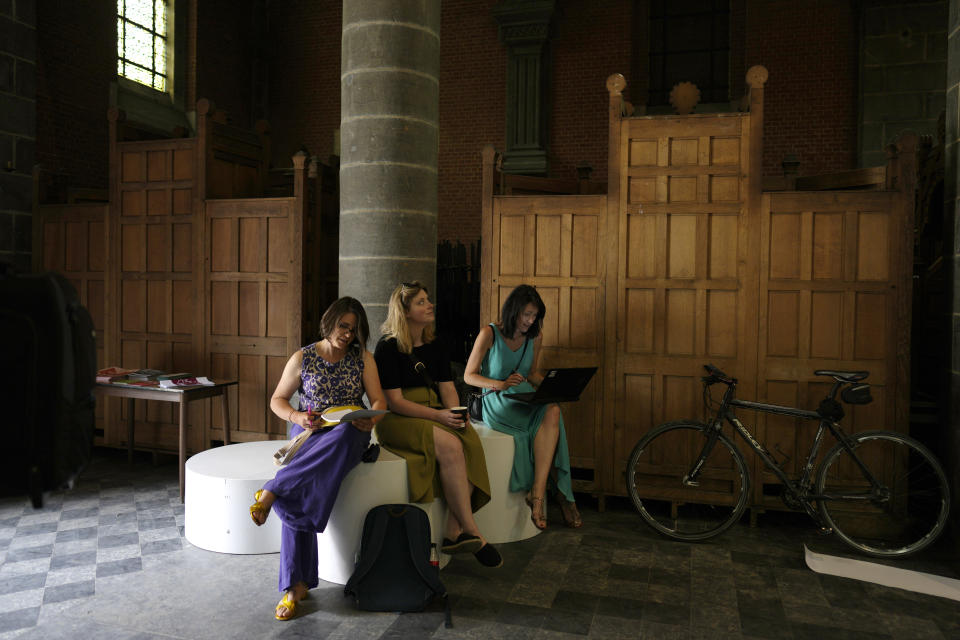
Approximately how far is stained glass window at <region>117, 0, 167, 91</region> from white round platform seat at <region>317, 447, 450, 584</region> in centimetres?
926

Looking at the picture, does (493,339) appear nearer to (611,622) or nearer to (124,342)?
(611,622)

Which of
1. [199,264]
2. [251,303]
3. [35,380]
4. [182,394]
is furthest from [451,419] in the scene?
[199,264]

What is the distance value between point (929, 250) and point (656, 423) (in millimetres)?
3335

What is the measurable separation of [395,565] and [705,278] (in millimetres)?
2816

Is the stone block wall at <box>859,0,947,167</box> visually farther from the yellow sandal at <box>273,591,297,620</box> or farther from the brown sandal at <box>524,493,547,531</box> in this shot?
the yellow sandal at <box>273,591,297,620</box>

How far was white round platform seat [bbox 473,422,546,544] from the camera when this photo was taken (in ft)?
14.6

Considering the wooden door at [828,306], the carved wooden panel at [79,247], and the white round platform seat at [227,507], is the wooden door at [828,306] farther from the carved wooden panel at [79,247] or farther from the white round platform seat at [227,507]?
the carved wooden panel at [79,247]

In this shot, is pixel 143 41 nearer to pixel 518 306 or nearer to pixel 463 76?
pixel 463 76

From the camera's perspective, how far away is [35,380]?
1.64 metres

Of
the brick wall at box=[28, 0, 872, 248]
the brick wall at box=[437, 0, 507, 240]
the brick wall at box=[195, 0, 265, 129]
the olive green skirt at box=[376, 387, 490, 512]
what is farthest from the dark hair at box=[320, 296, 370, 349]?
the brick wall at box=[195, 0, 265, 129]

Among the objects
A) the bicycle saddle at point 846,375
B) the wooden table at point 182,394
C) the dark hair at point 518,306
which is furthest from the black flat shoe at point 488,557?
the wooden table at point 182,394

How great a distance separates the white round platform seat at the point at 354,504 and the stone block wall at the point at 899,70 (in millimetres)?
9498

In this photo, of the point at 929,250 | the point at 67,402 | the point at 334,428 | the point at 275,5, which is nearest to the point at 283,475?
the point at 334,428

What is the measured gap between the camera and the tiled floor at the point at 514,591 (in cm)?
334
